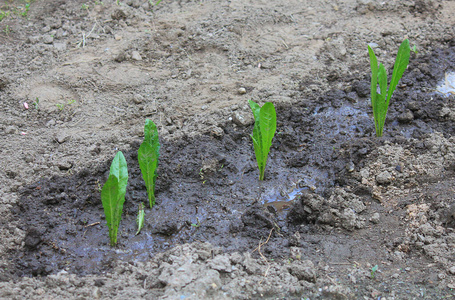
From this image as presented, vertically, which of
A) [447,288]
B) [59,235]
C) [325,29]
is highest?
[325,29]

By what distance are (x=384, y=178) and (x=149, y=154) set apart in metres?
1.59

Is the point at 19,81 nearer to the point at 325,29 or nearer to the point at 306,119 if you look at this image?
the point at 306,119

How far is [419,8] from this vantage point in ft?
14.2

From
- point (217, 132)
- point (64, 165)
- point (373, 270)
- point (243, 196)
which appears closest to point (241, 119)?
point (217, 132)

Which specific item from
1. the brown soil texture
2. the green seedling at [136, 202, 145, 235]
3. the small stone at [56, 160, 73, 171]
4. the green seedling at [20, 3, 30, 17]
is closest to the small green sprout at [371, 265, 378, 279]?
the brown soil texture

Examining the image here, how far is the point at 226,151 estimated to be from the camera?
9.95 feet

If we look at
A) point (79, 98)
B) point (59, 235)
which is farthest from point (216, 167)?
point (79, 98)

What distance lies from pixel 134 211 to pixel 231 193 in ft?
2.18

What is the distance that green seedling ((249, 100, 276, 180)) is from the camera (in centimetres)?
254

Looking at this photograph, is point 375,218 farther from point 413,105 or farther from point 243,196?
point 413,105

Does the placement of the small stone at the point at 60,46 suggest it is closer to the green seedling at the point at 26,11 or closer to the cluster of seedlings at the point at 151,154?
the green seedling at the point at 26,11

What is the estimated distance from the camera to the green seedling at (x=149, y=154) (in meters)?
2.44

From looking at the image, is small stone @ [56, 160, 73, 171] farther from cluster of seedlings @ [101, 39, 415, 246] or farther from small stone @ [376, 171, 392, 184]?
small stone @ [376, 171, 392, 184]

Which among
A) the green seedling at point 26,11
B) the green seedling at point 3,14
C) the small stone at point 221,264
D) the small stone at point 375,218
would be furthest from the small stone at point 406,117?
the green seedling at point 3,14
